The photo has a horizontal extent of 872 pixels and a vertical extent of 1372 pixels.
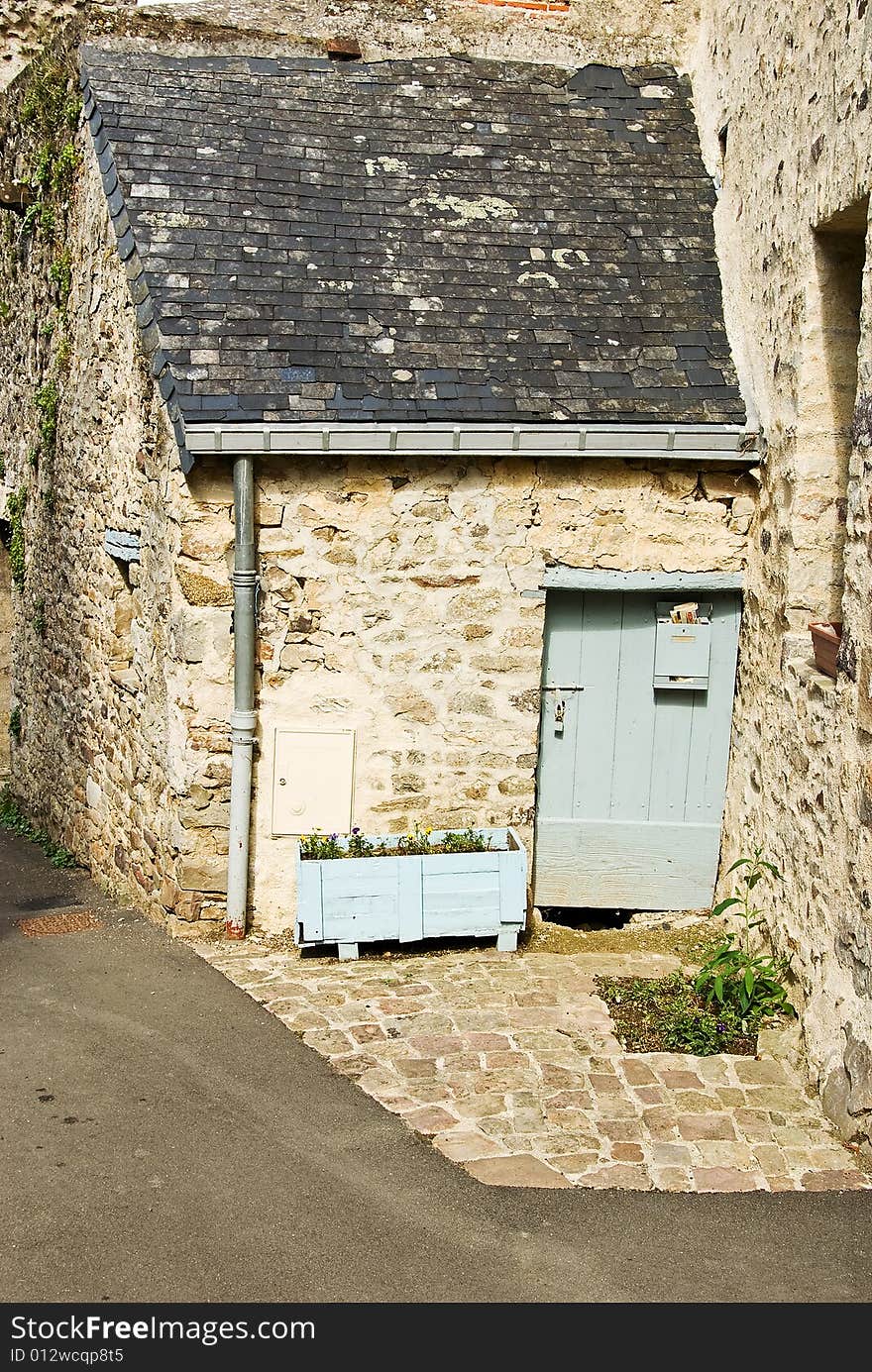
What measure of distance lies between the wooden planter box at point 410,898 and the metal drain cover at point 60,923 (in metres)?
1.52

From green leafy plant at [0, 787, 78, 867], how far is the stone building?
1455 mm

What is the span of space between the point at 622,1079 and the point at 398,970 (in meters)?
1.46

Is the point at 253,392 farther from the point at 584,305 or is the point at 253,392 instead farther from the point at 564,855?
the point at 564,855

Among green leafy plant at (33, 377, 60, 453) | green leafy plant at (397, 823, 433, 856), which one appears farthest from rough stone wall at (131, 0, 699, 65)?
green leafy plant at (397, 823, 433, 856)

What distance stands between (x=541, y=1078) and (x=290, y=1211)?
4.44 feet

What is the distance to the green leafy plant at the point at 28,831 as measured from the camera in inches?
359

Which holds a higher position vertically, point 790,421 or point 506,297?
point 506,297

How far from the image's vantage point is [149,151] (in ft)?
23.3

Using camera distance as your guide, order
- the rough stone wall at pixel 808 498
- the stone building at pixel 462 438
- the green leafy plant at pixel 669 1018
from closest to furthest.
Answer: the rough stone wall at pixel 808 498, the green leafy plant at pixel 669 1018, the stone building at pixel 462 438

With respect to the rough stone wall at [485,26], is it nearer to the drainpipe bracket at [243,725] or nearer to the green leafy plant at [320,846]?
the drainpipe bracket at [243,725]

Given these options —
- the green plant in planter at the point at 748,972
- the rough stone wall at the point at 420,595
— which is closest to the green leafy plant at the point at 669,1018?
the green plant in planter at the point at 748,972
